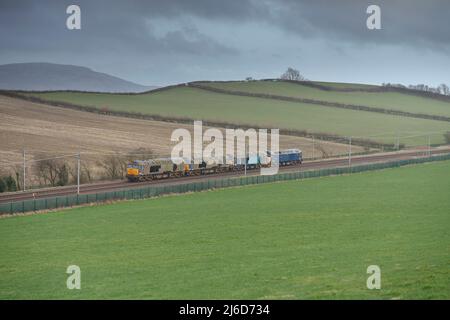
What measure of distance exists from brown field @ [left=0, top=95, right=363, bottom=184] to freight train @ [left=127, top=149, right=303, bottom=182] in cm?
929

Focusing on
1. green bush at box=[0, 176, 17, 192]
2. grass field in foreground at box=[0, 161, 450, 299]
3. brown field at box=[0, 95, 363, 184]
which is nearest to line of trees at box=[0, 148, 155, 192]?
green bush at box=[0, 176, 17, 192]

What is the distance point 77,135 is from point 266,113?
5054cm

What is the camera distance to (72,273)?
25.9 m

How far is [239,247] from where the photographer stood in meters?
31.5

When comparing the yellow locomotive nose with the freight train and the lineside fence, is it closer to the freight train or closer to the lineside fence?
the freight train

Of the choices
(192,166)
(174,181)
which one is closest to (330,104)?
(192,166)

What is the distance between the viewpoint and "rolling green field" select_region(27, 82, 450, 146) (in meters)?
122

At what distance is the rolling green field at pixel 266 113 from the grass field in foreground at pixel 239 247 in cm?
6429

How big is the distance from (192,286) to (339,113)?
402ft

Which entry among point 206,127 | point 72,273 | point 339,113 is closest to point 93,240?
point 72,273

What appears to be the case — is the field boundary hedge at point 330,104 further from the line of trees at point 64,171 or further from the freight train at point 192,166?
the line of trees at point 64,171

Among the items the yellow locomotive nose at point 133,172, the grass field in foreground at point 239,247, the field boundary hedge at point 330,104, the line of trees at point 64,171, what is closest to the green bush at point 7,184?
the line of trees at point 64,171

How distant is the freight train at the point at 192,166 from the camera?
72.4 meters
